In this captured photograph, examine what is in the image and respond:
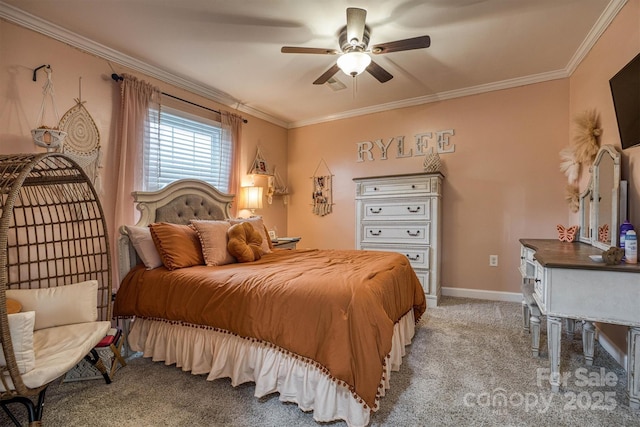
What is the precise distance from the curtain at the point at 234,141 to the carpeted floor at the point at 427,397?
227 centimetres

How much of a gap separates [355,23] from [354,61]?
0.26 metres

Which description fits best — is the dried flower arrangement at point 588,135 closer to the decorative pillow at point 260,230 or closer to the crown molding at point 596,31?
the crown molding at point 596,31

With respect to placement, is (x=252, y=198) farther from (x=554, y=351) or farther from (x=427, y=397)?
(x=554, y=351)

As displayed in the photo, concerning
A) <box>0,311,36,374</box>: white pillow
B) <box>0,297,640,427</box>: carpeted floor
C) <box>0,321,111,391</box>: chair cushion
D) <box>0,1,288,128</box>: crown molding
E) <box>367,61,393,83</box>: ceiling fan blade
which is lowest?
<box>0,297,640,427</box>: carpeted floor

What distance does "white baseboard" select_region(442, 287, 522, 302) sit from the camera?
3709mm

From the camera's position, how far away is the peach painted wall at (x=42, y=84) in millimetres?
2314

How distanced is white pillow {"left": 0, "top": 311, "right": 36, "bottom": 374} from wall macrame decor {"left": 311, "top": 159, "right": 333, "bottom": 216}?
3815 mm

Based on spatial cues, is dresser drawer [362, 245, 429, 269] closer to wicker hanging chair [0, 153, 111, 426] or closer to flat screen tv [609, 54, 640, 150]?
flat screen tv [609, 54, 640, 150]

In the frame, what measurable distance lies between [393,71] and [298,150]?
2.20 m

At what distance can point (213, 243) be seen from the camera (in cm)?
258

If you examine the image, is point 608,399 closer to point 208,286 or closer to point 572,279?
point 572,279

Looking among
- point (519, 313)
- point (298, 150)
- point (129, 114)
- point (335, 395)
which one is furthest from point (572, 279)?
point (298, 150)

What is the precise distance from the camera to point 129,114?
2.98m

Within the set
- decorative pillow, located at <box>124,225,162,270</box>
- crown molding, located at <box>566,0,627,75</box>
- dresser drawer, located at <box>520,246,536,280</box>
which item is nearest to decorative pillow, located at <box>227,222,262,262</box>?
decorative pillow, located at <box>124,225,162,270</box>
